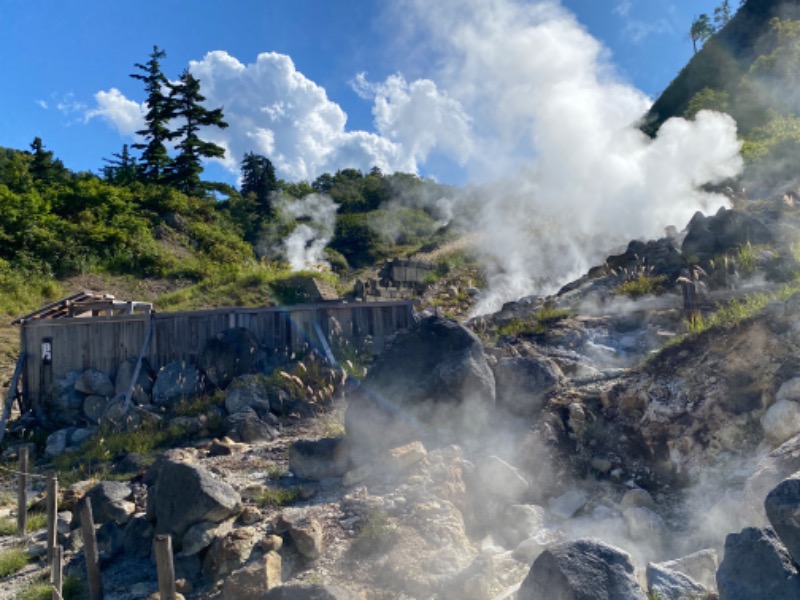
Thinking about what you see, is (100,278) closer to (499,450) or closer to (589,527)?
(499,450)

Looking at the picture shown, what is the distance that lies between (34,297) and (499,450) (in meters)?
15.3

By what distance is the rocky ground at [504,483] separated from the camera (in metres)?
4.75

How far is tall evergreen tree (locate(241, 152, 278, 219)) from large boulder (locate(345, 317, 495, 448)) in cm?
2636

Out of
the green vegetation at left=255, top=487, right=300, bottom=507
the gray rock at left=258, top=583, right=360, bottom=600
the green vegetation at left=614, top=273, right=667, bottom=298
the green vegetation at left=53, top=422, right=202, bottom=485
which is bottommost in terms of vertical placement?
the gray rock at left=258, top=583, right=360, bottom=600

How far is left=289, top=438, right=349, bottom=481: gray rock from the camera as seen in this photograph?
733 cm

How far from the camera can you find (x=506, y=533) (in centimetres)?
592

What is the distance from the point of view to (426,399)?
7.66 meters

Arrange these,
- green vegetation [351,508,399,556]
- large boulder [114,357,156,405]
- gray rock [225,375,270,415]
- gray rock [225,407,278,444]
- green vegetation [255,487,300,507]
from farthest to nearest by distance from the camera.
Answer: large boulder [114,357,156,405] → gray rock [225,375,270,415] → gray rock [225,407,278,444] → green vegetation [255,487,300,507] → green vegetation [351,508,399,556]

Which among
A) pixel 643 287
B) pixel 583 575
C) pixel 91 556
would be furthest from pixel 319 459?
pixel 643 287

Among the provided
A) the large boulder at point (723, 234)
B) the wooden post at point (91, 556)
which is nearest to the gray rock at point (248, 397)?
the wooden post at point (91, 556)

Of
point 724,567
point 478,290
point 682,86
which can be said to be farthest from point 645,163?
point 682,86

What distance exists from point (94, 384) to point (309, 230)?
71.0 ft

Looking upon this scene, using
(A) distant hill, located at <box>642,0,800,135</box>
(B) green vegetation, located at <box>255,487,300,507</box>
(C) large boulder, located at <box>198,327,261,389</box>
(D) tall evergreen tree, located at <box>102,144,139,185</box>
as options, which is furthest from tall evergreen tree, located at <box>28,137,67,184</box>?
(A) distant hill, located at <box>642,0,800,135</box>

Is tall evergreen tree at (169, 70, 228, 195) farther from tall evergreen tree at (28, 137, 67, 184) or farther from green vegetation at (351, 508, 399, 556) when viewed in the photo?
green vegetation at (351, 508, 399, 556)
